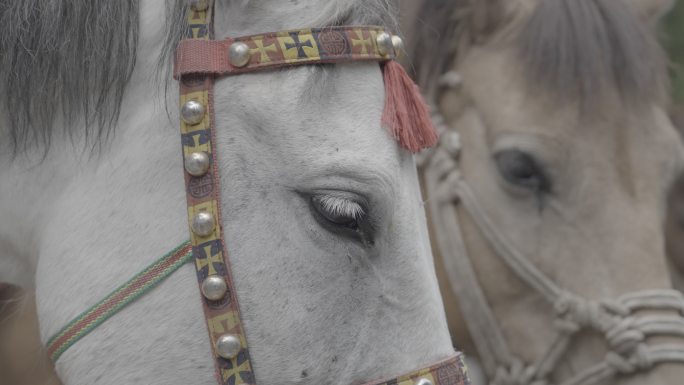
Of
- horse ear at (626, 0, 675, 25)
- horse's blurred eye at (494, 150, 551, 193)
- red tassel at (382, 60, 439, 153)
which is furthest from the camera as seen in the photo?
horse ear at (626, 0, 675, 25)

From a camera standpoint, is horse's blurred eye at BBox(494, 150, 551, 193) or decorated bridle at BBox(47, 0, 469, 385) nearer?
decorated bridle at BBox(47, 0, 469, 385)

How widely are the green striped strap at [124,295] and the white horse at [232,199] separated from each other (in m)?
0.01

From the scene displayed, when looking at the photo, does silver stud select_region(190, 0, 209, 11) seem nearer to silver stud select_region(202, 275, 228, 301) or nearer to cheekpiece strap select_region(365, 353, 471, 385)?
silver stud select_region(202, 275, 228, 301)

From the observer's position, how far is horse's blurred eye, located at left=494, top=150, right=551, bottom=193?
2527mm

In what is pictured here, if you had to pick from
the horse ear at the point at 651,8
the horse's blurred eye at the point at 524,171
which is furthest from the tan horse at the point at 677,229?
the horse's blurred eye at the point at 524,171

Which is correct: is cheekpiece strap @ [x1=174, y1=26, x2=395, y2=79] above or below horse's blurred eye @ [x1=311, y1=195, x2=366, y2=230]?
above

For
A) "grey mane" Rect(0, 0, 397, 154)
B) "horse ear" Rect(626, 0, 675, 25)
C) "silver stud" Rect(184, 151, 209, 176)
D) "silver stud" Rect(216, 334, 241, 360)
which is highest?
"horse ear" Rect(626, 0, 675, 25)

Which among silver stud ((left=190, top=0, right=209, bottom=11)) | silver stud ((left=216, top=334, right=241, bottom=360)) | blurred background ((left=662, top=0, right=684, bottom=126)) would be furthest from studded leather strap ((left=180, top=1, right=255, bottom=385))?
blurred background ((left=662, top=0, right=684, bottom=126))

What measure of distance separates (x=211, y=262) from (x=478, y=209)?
1.32 m

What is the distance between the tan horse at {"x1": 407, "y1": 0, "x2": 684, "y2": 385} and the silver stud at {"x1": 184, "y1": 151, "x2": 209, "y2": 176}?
130 centimetres

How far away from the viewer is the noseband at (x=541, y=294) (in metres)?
2.39

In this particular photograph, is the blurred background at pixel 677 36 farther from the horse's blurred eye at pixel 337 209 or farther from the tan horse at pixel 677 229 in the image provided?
the horse's blurred eye at pixel 337 209

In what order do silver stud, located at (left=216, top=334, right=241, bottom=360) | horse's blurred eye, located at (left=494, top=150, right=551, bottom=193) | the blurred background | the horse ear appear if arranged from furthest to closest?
1. the blurred background
2. the horse ear
3. horse's blurred eye, located at (left=494, top=150, right=551, bottom=193)
4. silver stud, located at (left=216, top=334, right=241, bottom=360)

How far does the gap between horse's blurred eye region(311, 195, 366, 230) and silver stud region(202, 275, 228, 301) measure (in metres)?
0.17
